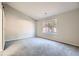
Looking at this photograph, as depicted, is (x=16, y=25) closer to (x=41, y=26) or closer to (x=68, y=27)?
(x=41, y=26)

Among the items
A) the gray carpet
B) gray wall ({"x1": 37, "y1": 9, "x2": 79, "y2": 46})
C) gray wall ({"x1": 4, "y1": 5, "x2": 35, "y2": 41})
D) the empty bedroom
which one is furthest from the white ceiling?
the gray carpet

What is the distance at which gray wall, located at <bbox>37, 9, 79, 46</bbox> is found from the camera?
3.89 meters

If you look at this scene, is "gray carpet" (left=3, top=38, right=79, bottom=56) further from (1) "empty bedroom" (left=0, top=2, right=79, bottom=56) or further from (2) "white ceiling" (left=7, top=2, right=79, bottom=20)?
(2) "white ceiling" (left=7, top=2, right=79, bottom=20)

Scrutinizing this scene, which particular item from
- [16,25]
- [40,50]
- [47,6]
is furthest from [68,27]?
[16,25]

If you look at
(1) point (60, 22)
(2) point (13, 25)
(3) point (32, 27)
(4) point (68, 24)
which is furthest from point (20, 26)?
(4) point (68, 24)

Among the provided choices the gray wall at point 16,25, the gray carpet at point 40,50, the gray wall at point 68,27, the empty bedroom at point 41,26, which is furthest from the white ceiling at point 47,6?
the gray carpet at point 40,50

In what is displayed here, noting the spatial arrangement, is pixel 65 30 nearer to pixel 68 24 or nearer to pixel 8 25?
pixel 68 24

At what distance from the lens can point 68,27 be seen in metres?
4.29

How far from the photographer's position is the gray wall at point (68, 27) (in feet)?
12.8

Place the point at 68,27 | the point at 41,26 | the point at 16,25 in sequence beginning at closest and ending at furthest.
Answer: the point at 68,27
the point at 16,25
the point at 41,26

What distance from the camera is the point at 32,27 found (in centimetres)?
673

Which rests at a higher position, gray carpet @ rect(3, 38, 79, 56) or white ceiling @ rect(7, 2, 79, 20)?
white ceiling @ rect(7, 2, 79, 20)

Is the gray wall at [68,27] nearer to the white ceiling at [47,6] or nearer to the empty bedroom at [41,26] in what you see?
the empty bedroom at [41,26]

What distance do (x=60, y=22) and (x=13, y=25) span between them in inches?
102
